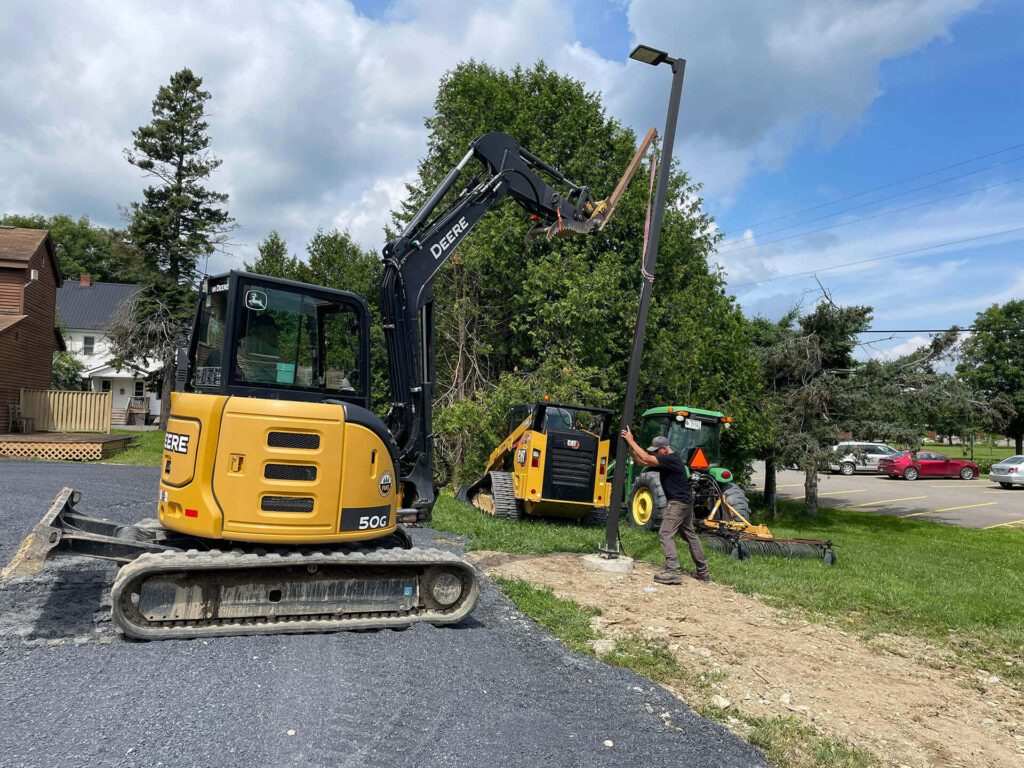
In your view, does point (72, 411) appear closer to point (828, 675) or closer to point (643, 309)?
point (643, 309)

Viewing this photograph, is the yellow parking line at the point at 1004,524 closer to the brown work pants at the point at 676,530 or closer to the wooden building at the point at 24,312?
the brown work pants at the point at 676,530

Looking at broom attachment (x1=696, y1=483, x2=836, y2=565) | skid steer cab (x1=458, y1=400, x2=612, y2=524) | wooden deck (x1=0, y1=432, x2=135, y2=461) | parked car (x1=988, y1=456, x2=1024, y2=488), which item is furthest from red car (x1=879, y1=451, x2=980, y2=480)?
wooden deck (x1=0, y1=432, x2=135, y2=461)

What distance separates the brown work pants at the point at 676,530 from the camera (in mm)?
9312

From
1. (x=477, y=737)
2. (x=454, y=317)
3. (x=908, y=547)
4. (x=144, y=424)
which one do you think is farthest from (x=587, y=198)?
(x=144, y=424)

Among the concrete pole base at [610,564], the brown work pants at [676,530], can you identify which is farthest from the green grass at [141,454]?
the brown work pants at [676,530]

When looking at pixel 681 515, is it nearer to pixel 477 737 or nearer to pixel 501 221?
pixel 477 737

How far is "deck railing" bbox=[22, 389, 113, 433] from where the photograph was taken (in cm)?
2688

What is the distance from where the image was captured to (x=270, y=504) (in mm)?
5914

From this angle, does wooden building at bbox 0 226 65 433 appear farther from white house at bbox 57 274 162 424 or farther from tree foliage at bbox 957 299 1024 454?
tree foliage at bbox 957 299 1024 454

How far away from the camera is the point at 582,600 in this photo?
25.8ft

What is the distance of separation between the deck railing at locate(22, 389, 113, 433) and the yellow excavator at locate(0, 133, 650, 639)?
75.5ft

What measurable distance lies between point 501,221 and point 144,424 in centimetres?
3474

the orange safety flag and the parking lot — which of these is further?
the parking lot

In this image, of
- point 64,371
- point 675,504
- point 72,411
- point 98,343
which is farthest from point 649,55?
point 98,343
